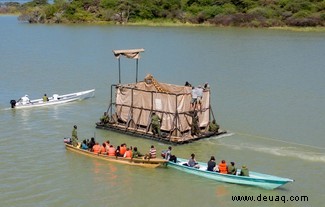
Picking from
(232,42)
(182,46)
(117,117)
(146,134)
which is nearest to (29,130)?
(117,117)

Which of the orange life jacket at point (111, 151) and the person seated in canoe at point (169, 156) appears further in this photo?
the orange life jacket at point (111, 151)

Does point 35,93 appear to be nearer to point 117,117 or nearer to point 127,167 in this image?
point 117,117

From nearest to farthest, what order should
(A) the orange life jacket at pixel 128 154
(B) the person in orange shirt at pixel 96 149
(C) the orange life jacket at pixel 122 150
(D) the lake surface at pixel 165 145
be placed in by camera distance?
(D) the lake surface at pixel 165 145, (A) the orange life jacket at pixel 128 154, (C) the orange life jacket at pixel 122 150, (B) the person in orange shirt at pixel 96 149

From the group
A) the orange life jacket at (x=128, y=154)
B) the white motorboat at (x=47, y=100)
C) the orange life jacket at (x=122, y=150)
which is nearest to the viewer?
the orange life jacket at (x=128, y=154)

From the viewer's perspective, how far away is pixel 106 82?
4788 cm

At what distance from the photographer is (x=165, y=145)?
92.7ft

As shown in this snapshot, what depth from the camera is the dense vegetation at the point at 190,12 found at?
96956mm

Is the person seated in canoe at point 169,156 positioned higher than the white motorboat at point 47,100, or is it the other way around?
the white motorboat at point 47,100

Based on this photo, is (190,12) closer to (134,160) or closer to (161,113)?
(161,113)

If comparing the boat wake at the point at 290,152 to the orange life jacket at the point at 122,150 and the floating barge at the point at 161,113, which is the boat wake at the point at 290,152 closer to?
the floating barge at the point at 161,113

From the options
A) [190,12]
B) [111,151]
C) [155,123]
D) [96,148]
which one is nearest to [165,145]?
[155,123]

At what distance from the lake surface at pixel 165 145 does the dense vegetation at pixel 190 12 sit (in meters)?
22.9

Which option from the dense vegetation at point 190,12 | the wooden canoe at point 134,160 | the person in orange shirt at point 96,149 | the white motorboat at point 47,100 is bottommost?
the wooden canoe at point 134,160

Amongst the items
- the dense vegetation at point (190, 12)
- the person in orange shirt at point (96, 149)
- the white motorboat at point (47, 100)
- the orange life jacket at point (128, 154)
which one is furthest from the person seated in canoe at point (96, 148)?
the dense vegetation at point (190, 12)
